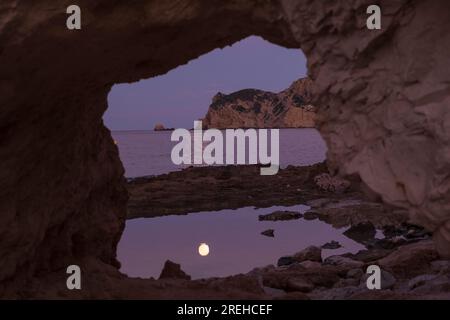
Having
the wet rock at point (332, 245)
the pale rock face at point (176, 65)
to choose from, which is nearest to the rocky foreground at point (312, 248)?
the wet rock at point (332, 245)

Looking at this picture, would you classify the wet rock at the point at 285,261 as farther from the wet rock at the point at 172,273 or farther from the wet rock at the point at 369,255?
the wet rock at the point at 172,273

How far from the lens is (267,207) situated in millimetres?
22109

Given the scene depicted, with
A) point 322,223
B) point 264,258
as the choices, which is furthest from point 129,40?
point 322,223

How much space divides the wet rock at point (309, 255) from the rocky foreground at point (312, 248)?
0.08 ft

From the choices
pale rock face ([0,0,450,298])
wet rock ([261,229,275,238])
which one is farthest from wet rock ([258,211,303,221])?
pale rock face ([0,0,450,298])

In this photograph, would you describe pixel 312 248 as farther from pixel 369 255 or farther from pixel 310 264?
pixel 310 264

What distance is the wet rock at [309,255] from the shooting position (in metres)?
12.6

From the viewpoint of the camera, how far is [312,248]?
13.1 metres

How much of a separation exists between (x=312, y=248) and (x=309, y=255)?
0.42m

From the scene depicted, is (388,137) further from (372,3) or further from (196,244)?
(196,244)

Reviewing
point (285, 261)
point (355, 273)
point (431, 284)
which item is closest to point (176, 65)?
point (431, 284)

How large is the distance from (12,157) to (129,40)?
2.03 meters

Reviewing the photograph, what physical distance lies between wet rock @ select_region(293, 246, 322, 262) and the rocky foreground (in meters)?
0.03
